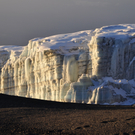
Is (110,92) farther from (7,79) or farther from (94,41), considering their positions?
(7,79)

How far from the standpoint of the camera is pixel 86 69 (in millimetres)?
24531

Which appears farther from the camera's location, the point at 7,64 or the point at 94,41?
the point at 7,64

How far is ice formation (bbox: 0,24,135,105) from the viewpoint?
21.3 m

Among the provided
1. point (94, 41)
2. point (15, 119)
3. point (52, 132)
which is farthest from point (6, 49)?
point (52, 132)

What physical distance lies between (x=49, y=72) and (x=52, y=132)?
62.4 feet

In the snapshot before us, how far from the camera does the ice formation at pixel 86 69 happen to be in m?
21.3

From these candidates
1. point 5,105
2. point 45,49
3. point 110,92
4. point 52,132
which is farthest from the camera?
point 45,49

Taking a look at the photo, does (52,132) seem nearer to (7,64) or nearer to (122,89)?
(122,89)

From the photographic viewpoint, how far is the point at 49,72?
26.9 metres

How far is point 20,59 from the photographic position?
34000mm

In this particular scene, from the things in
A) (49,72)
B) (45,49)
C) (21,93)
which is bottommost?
(21,93)

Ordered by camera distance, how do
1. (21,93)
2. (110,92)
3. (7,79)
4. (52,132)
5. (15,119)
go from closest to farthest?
(52,132)
(15,119)
(110,92)
(21,93)
(7,79)

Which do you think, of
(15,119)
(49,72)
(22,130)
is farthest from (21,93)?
(22,130)

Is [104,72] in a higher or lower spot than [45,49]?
lower
